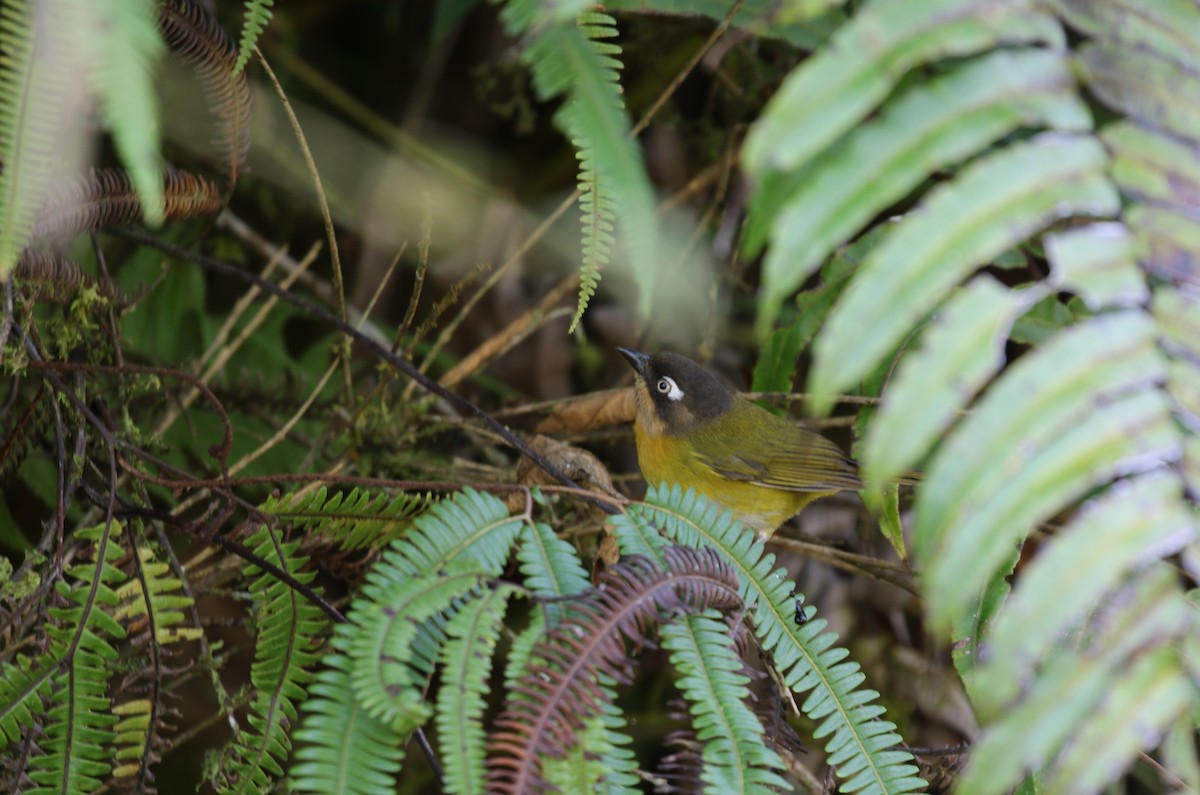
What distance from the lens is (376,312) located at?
5.48 m

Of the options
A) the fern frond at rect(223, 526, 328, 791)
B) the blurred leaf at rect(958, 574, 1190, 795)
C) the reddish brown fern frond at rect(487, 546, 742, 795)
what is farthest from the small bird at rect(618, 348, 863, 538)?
the blurred leaf at rect(958, 574, 1190, 795)

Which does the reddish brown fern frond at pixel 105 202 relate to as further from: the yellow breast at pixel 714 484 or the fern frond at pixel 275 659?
the yellow breast at pixel 714 484

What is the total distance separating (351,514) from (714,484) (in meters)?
2.38

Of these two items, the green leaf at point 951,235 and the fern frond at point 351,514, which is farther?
the fern frond at point 351,514

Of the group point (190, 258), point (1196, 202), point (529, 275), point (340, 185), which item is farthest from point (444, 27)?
point (1196, 202)

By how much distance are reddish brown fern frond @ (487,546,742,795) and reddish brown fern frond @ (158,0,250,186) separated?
171 cm

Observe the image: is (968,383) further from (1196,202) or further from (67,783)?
(67,783)

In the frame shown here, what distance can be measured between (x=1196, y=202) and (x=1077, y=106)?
26 centimetres

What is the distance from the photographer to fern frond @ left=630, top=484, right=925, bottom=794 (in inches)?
95.5

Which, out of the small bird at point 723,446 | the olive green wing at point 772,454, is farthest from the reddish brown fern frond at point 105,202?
the olive green wing at point 772,454

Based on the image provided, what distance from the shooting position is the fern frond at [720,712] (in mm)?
2229

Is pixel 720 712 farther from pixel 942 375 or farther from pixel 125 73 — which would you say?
pixel 125 73

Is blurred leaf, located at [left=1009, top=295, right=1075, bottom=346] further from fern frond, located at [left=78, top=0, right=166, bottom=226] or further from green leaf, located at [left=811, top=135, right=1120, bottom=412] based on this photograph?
fern frond, located at [left=78, top=0, right=166, bottom=226]

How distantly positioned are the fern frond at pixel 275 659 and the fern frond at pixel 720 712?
80cm
